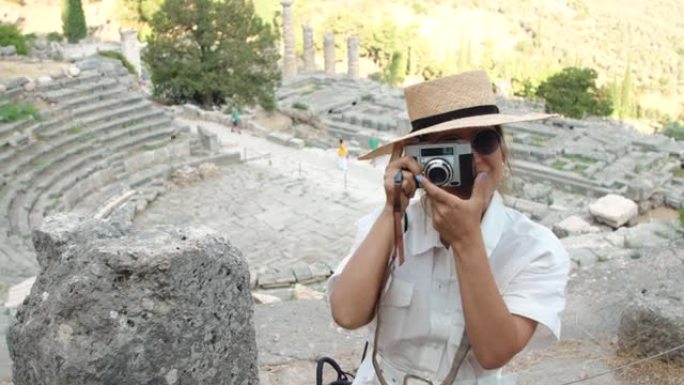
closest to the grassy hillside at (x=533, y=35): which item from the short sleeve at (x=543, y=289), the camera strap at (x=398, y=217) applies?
the short sleeve at (x=543, y=289)

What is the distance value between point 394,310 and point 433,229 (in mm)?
287

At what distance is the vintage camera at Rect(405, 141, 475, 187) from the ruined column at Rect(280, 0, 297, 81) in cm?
3204

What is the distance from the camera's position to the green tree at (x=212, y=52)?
67.5 feet

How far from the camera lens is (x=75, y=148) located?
13953 millimetres

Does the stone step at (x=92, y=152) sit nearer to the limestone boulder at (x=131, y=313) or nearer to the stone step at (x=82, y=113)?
the stone step at (x=82, y=113)

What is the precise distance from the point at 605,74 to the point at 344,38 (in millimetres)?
20604

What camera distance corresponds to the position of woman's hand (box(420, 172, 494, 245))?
1.87m

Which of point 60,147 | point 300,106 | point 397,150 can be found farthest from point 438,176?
point 300,106

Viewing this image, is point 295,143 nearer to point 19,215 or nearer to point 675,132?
point 19,215

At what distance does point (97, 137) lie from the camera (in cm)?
1473

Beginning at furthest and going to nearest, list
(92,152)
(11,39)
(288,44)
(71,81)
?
1. (288,44)
2. (11,39)
3. (71,81)
4. (92,152)

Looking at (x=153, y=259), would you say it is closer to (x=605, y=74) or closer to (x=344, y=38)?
(x=344, y=38)

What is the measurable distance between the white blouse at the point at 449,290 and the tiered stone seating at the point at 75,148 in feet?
26.4

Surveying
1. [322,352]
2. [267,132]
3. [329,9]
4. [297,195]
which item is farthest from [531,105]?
[329,9]
